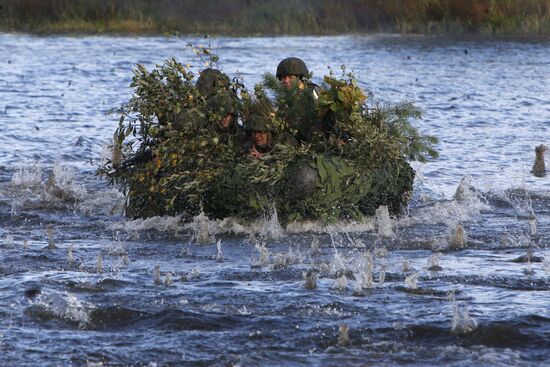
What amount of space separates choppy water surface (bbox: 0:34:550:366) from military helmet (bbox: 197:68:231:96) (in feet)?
5.37

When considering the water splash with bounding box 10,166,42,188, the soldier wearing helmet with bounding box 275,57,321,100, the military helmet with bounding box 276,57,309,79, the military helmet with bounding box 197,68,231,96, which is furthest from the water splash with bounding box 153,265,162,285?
the water splash with bounding box 10,166,42,188

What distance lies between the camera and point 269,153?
579 inches

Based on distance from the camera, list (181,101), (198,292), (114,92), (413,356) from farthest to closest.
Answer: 1. (114,92)
2. (181,101)
3. (198,292)
4. (413,356)

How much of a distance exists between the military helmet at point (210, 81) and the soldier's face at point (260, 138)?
91 centimetres

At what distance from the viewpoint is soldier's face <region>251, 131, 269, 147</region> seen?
14867mm

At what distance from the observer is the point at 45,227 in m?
15.8

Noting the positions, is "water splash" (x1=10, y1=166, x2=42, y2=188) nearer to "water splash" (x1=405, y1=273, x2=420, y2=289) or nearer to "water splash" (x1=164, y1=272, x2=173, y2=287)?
"water splash" (x1=164, y1=272, x2=173, y2=287)

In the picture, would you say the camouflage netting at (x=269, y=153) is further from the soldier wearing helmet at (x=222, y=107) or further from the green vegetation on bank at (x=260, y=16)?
the green vegetation on bank at (x=260, y=16)

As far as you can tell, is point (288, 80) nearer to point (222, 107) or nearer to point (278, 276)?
point (222, 107)

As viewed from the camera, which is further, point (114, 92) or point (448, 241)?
point (114, 92)

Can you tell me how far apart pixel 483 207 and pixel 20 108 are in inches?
562

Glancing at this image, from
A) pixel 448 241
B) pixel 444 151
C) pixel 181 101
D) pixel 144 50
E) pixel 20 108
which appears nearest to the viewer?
pixel 448 241

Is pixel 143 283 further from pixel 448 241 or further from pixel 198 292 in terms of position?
pixel 448 241

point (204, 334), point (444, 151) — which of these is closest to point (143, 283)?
point (204, 334)
